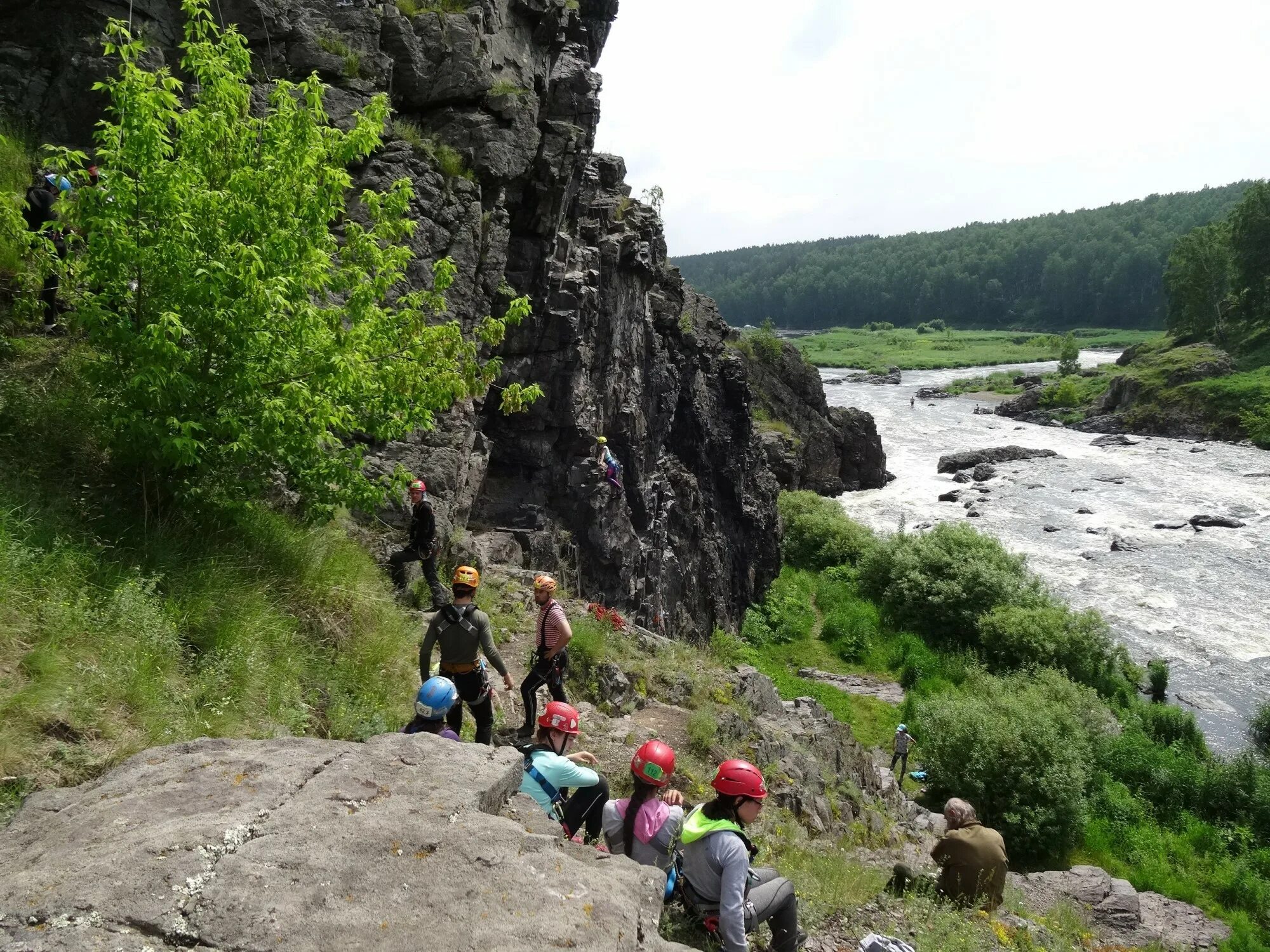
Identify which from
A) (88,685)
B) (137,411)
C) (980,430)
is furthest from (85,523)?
(980,430)

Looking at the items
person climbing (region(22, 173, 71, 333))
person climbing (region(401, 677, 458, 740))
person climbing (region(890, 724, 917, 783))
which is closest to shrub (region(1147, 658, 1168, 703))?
person climbing (region(890, 724, 917, 783))

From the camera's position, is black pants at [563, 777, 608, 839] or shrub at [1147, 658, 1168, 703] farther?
shrub at [1147, 658, 1168, 703]

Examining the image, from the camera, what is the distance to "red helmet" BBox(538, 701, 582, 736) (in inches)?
270

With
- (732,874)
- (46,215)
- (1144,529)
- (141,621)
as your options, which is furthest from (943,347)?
(141,621)

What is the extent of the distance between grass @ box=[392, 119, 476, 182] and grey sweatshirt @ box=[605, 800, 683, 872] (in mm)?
14544

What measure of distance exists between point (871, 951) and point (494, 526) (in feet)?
60.0

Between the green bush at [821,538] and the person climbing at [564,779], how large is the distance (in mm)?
45505

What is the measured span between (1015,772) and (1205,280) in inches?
4165

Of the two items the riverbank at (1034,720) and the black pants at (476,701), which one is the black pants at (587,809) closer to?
the black pants at (476,701)

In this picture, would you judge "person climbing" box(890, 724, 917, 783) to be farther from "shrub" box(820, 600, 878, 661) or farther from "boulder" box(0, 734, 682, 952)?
"boulder" box(0, 734, 682, 952)

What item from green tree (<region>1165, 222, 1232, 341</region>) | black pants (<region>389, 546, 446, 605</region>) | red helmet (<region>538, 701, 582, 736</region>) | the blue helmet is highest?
→ green tree (<region>1165, 222, 1232, 341</region>)

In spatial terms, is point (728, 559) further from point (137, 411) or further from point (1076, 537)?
point (137, 411)

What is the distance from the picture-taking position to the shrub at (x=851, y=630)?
41406 mm

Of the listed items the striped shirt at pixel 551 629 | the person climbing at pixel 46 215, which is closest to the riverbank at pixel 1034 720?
the striped shirt at pixel 551 629
